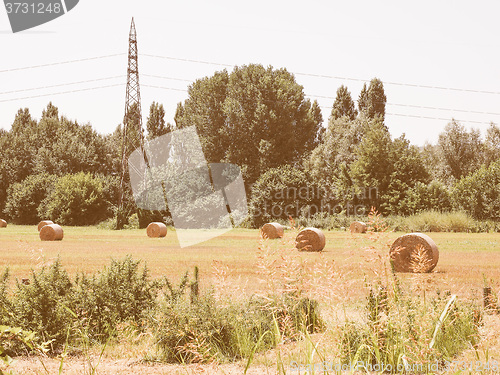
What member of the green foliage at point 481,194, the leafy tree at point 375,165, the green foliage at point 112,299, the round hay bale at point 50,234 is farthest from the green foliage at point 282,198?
the green foliage at point 112,299

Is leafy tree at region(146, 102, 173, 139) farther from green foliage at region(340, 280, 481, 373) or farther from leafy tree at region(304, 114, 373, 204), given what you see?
green foliage at region(340, 280, 481, 373)

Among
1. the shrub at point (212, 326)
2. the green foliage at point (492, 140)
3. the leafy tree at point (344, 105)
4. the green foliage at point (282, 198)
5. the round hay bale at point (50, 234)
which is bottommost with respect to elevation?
the round hay bale at point (50, 234)

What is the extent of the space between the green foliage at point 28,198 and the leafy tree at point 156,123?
579 inches

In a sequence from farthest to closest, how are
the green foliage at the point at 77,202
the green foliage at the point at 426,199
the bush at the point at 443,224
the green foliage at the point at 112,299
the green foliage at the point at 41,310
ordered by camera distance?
the green foliage at the point at 77,202
the green foliage at the point at 426,199
the bush at the point at 443,224
the green foliage at the point at 112,299
the green foliage at the point at 41,310

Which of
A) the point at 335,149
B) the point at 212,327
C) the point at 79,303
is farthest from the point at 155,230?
the point at 335,149

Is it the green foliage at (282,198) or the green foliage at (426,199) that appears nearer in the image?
the green foliage at (426,199)

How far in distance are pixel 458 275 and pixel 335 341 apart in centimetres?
1104

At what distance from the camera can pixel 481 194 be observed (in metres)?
40.5

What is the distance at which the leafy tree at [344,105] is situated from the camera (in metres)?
61.7

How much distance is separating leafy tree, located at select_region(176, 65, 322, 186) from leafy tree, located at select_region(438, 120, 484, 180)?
60.9ft

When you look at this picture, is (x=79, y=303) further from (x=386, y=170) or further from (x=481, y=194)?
(x=386, y=170)

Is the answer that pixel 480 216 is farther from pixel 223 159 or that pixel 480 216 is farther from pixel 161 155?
pixel 161 155

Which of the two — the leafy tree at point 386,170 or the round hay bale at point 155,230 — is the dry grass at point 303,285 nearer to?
the round hay bale at point 155,230

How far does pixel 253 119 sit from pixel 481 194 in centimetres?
2428
